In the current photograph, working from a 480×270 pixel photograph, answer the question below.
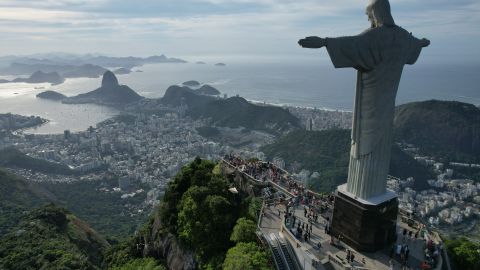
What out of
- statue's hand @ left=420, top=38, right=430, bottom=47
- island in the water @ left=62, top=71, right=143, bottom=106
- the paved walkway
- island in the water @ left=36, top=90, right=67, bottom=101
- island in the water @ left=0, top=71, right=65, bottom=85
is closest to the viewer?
the paved walkway

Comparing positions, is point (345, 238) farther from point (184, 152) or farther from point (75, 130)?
point (75, 130)

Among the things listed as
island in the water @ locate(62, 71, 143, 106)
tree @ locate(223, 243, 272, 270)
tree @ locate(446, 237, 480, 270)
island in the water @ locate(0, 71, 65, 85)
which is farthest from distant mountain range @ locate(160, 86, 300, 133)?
island in the water @ locate(0, 71, 65, 85)

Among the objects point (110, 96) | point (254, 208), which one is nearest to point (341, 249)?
point (254, 208)

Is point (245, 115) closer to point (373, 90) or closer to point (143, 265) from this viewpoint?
point (143, 265)

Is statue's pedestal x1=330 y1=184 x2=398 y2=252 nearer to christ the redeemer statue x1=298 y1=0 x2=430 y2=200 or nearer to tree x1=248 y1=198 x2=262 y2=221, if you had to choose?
christ the redeemer statue x1=298 y1=0 x2=430 y2=200

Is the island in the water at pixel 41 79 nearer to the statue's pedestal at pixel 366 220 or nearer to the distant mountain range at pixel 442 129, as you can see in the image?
the distant mountain range at pixel 442 129

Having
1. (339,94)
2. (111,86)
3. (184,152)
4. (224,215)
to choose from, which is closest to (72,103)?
(111,86)
